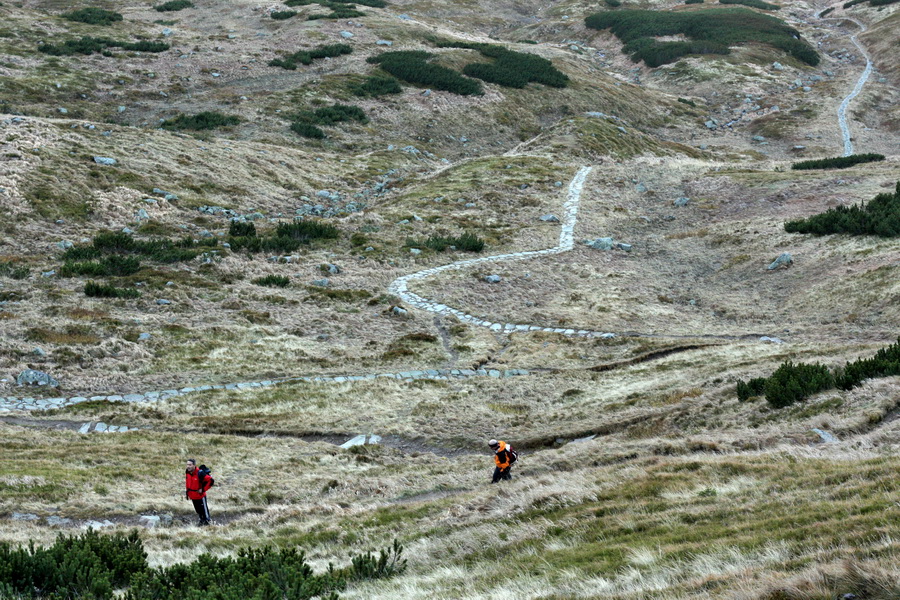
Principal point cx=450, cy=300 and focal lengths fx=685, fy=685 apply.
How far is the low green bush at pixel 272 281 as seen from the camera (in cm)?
3155

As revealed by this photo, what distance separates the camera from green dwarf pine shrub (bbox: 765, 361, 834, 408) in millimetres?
15578

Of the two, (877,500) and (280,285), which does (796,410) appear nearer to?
(877,500)

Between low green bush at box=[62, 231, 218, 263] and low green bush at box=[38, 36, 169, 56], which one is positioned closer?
low green bush at box=[62, 231, 218, 263]

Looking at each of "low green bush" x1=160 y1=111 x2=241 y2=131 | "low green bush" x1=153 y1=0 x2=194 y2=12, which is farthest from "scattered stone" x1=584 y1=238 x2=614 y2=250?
"low green bush" x1=153 y1=0 x2=194 y2=12

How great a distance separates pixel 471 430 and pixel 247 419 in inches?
264

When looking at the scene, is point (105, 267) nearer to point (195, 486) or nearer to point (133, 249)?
point (133, 249)

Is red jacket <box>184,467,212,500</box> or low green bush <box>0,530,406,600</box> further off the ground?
low green bush <box>0,530,406,600</box>

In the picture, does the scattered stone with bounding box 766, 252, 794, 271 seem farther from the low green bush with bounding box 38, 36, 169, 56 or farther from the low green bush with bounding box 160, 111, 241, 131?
the low green bush with bounding box 38, 36, 169, 56

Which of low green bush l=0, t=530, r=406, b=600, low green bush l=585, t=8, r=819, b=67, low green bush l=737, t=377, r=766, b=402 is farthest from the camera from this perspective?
low green bush l=585, t=8, r=819, b=67

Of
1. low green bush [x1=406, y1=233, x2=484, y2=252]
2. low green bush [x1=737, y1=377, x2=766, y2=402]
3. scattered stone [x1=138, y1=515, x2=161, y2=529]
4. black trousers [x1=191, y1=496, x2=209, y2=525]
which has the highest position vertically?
low green bush [x1=737, y1=377, x2=766, y2=402]

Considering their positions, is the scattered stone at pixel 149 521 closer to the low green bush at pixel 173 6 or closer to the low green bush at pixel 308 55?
the low green bush at pixel 308 55

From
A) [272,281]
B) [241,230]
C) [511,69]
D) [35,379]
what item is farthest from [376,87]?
[35,379]

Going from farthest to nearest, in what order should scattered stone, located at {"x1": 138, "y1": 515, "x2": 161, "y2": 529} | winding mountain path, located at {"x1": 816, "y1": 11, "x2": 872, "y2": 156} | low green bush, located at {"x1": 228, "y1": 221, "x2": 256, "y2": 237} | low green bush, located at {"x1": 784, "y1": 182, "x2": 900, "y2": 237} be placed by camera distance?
winding mountain path, located at {"x1": 816, "y1": 11, "x2": 872, "y2": 156} < low green bush, located at {"x1": 228, "y1": 221, "x2": 256, "y2": 237} < low green bush, located at {"x1": 784, "y1": 182, "x2": 900, "y2": 237} < scattered stone, located at {"x1": 138, "y1": 515, "x2": 161, "y2": 529}

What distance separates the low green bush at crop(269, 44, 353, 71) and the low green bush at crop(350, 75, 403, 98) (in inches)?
289
